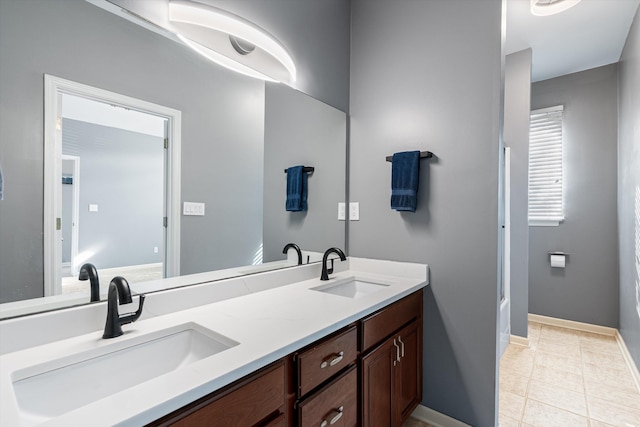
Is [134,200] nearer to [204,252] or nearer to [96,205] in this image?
[96,205]

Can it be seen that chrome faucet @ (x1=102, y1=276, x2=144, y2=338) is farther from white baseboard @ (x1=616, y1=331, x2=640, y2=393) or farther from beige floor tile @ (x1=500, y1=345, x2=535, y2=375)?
white baseboard @ (x1=616, y1=331, x2=640, y2=393)

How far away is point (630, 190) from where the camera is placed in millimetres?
2412

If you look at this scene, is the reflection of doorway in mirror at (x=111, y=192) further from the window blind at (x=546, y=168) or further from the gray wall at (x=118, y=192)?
the window blind at (x=546, y=168)

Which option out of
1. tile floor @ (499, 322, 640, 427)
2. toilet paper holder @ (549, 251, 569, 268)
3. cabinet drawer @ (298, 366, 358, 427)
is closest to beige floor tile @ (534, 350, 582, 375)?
tile floor @ (499, 322, 640, 427)

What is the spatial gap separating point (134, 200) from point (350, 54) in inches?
69.1

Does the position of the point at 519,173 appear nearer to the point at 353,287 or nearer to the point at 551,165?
the point at 551,165

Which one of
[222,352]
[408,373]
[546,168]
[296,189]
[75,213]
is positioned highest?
[546,168]

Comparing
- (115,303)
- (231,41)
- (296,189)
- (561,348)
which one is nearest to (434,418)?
(296,189)

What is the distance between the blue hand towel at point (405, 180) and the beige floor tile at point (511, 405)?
4.58ft

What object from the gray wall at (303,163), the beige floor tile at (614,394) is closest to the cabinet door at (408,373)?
the gray wall at (303,163)

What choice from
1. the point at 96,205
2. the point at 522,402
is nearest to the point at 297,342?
the point at 96,205

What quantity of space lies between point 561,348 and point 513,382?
38.7 inches

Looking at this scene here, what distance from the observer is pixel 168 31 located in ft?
4.00

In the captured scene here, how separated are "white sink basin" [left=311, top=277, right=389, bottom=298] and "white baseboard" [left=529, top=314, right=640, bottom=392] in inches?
84.4
